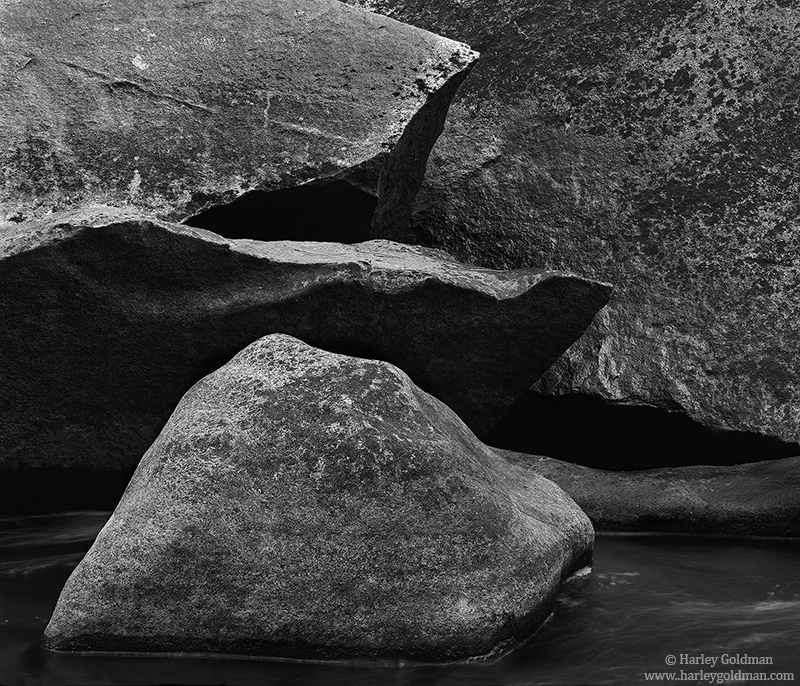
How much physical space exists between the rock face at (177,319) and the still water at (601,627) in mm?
382

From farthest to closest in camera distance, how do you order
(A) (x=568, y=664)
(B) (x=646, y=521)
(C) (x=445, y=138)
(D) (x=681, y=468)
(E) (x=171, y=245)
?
(C) (x=445, y=138)
(D) (x=681, y=468)
(B) (x=646, y=521)
(E) (x=171, y=245)
(A) (x=568, y=664)

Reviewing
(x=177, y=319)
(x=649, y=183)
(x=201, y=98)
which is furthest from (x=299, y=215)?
(x=649, y=183)

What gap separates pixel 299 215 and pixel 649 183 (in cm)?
140

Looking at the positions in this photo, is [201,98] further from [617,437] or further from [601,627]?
[601,627]

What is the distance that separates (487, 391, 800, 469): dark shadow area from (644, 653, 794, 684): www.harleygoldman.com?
1.60 meters

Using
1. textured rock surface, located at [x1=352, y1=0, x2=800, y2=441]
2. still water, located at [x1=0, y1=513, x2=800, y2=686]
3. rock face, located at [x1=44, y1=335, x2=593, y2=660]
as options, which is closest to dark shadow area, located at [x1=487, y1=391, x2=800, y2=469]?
textured rock surface, located at [x1=352, y1=0, x2=800, y2=441]

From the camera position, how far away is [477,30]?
5160mm

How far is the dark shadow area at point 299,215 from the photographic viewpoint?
413 cm

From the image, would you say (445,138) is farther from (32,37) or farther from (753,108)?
(32,37)

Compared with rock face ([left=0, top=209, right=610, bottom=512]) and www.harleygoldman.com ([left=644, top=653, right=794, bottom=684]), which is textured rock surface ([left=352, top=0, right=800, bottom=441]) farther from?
www.harleygoldman.com ([left=644, top=653, right=794, bottom=684])

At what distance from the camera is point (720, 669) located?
2697 mm

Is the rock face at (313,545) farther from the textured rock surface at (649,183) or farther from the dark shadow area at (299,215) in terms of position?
the textured rock surface at (649,183)

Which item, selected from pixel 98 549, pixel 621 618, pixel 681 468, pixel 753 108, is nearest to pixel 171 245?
pixel 98 549

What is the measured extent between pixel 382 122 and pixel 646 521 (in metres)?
1.66
